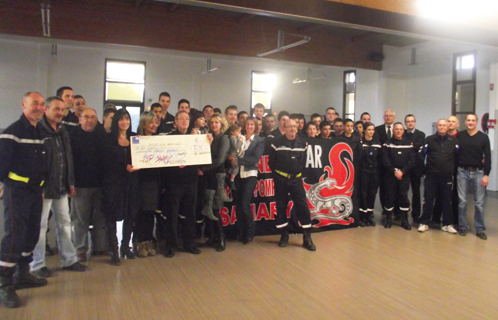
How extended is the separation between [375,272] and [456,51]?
926cm

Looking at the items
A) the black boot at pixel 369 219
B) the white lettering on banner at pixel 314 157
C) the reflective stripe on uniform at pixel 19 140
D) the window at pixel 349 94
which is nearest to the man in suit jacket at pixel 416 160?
the black boot at pixel 369 219

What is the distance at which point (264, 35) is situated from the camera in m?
9.82

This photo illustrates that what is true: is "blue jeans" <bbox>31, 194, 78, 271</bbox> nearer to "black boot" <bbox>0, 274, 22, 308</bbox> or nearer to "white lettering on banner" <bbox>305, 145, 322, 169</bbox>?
"black boot" <bbox>0, 274, 22, 308</bbox>

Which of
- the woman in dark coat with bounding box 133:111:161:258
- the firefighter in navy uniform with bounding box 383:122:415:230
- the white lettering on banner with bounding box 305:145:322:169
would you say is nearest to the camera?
the woman in dark coat with bounding box 133:111:161:258

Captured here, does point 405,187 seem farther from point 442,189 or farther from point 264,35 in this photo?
point 264,35

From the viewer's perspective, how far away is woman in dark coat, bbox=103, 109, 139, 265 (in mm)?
3912

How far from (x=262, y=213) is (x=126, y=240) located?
5.99ft

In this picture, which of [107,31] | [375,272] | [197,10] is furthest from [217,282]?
[197,10]

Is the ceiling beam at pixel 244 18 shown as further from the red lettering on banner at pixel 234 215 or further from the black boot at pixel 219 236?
the black boot at pixel 219 236

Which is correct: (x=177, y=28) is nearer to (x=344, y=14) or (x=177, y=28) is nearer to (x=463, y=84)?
(x=344, y=14)

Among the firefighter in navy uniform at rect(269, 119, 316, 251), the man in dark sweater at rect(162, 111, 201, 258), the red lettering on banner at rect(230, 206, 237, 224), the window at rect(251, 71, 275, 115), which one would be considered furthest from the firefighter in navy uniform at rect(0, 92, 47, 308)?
the window at rect(251, 71, 275, 115)

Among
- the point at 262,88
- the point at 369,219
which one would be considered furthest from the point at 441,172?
the point at 262,88

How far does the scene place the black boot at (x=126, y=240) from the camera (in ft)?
13.2

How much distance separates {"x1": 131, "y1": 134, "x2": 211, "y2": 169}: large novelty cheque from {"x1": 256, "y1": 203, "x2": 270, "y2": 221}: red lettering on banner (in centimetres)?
122
